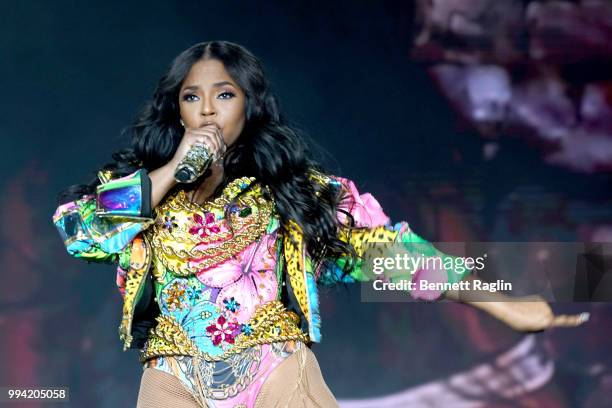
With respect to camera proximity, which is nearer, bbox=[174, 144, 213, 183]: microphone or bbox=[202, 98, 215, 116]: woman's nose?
bbox=[174, 144, 213, 183]: microphone

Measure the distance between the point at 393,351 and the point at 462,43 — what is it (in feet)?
4.10

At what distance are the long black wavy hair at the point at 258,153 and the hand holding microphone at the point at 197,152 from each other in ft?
0.57

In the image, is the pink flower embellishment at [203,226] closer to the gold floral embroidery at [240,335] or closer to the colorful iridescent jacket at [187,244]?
the colorful iridescent jacket at [187,244]

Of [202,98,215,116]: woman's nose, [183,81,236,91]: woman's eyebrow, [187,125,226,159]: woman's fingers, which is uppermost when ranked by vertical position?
[183,81,236,91]: woman's eyebrow

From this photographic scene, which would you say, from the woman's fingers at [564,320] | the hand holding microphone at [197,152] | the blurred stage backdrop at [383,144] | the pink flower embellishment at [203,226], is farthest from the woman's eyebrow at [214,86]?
the blurred stage backdrop at [383,144]

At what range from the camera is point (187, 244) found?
288cm

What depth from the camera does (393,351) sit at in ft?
16.5

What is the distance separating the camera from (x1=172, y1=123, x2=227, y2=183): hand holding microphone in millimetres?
2746

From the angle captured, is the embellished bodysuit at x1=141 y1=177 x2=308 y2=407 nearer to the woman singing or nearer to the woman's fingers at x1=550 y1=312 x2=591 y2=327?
the woman singing

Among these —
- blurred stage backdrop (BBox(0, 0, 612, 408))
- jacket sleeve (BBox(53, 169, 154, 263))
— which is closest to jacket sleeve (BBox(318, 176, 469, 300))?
jacket sleeve (BBox(53, 169, 154, 263))

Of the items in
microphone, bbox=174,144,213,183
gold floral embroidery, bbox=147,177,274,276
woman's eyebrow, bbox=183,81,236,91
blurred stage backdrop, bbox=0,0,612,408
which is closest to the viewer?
microphone, bbox=174,144,213,183

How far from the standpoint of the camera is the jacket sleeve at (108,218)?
2838 mm

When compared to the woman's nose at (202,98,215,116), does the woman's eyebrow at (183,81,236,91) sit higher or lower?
higher

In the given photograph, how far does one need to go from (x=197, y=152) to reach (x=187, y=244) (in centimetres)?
24
